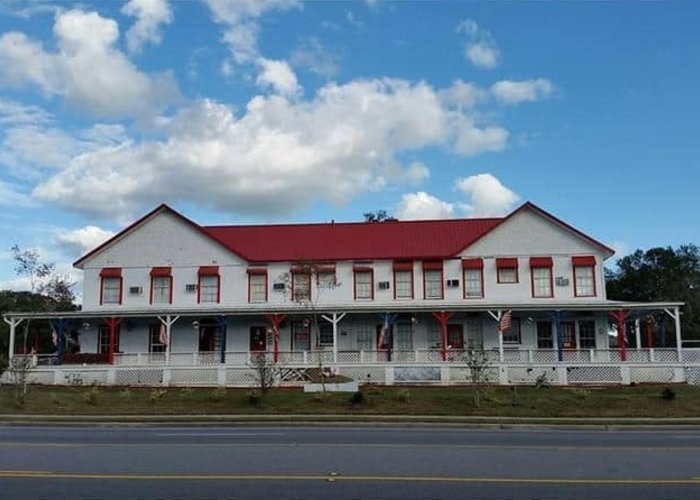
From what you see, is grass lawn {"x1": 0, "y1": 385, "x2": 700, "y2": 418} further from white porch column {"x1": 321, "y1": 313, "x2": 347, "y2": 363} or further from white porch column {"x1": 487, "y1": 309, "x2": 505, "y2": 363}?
white porch column {"x1": 321, "y1": 313, "x2": 347, "y2": 363}

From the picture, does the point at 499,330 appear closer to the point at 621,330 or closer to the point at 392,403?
the point at 621,330

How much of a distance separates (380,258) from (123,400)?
1646cm

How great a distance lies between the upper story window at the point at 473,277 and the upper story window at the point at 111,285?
702 inches

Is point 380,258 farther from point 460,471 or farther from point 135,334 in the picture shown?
point 460,471

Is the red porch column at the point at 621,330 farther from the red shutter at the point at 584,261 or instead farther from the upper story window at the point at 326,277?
the upper story window at the point at 326,277

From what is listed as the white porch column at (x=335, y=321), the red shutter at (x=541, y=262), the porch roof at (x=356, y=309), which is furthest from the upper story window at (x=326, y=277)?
the red shutter at (x=541, y=262)

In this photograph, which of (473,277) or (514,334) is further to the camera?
(473,277)

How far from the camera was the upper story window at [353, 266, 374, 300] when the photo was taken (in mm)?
38844

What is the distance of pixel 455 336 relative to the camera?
3794cm

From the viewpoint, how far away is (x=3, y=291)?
6744 cm

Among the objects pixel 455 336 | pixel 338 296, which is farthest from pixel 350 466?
pixel 338 296

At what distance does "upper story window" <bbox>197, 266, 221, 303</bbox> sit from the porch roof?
80.3 inches

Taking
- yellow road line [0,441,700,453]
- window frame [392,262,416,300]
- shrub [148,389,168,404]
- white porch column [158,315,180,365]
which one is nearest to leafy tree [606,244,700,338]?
window frame [392,262,416,300]

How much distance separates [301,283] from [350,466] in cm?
2758
